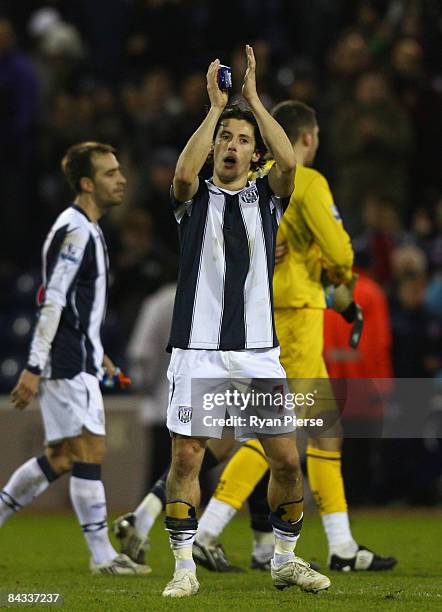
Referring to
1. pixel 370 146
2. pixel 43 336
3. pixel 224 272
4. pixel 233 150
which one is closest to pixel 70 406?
pixel 43 336

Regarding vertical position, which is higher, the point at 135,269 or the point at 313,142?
the point at 313,142

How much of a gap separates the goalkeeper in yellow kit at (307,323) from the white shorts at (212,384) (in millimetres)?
1150

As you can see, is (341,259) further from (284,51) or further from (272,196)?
(284,51)

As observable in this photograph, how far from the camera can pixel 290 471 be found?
6.08 metres

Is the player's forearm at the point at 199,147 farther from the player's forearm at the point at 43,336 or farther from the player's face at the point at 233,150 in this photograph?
the player's forearm at the point at 43,336

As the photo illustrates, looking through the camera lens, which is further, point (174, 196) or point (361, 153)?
point (361, 153)

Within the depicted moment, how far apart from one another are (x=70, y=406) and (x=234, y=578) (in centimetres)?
123

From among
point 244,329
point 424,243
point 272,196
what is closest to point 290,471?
point 244,329

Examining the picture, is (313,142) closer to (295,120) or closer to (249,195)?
(295,120)

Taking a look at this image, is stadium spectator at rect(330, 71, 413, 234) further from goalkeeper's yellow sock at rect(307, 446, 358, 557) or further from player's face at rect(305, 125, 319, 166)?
goalkeeper's yellow sock at rect(307, 446, 358, 557)

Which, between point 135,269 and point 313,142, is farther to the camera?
point 135,269

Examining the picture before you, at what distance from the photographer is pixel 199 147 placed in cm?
588

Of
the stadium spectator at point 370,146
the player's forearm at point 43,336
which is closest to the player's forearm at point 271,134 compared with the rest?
the player's forearm at point 43,336

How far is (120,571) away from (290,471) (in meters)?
1.52
